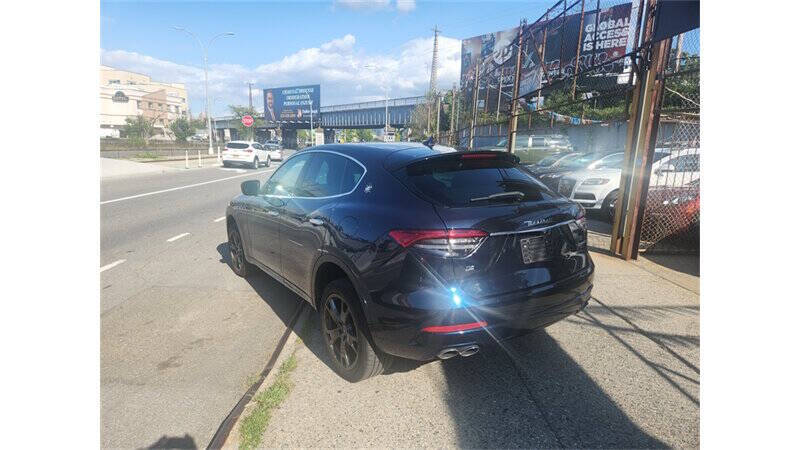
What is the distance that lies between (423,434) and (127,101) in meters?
100

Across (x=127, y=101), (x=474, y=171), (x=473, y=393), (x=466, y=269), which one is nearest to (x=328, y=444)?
(x=473, y=393)

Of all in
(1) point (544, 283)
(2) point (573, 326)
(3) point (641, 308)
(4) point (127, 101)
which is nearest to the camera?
(1) point (544, 283)

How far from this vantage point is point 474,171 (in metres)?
2.84

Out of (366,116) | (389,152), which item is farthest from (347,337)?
(366,116)

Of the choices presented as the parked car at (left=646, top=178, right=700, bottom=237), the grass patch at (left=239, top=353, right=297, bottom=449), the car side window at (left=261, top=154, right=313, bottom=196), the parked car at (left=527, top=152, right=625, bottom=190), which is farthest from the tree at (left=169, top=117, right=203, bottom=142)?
the grass patch at (left=239, top=353, right=297, bottom=449)

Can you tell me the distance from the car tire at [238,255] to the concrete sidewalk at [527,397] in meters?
1.79

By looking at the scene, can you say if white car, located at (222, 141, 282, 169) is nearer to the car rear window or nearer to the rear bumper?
the car rear window

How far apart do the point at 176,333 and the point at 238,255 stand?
60.1 inches

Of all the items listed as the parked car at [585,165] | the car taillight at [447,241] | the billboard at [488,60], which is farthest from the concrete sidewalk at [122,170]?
the billboard at [488,60]

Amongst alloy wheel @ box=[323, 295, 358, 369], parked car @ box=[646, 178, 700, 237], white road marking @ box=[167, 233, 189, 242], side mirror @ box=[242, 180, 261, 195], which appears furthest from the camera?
white road marking @ box=[167, 233, 189, 242]

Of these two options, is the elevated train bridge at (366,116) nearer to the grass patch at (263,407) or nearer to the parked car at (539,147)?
the parked car at (539,147)

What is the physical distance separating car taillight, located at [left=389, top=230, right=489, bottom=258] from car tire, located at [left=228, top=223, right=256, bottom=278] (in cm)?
317

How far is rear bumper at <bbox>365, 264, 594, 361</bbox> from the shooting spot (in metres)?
2.34

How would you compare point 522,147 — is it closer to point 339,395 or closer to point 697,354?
point 697,354
